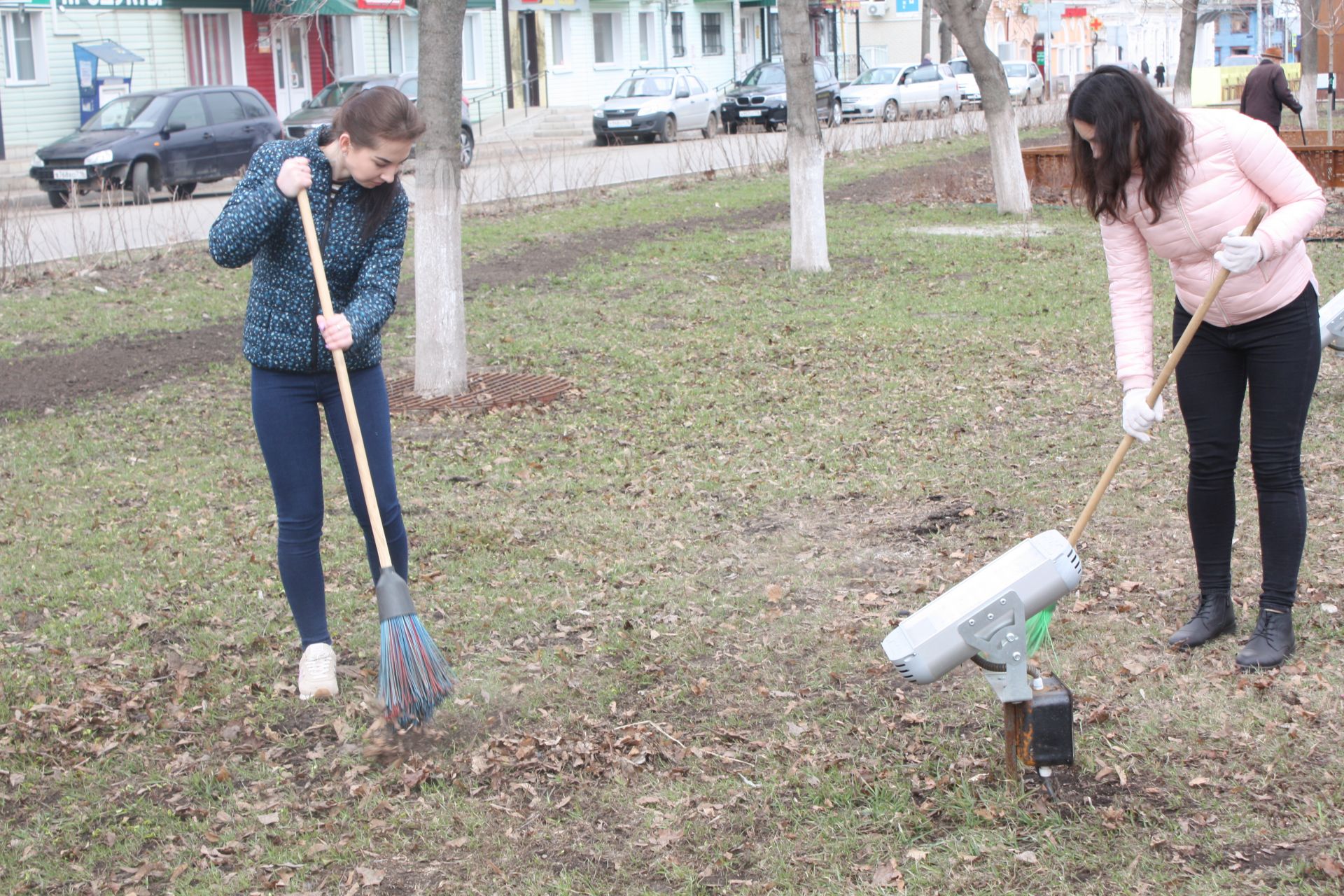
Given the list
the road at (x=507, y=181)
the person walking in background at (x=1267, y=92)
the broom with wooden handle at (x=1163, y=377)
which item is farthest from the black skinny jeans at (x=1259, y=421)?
the person walking in background at (x=1267, y=92)

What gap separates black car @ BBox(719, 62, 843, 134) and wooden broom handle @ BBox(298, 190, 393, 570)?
2793cm

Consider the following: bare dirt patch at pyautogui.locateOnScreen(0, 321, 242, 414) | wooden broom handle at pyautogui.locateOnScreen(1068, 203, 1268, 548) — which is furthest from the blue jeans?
bare dirt patch at pyautogui.locateOnScreen(0, 321, 242, 414)

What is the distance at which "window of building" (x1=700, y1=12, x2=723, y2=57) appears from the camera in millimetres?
45031

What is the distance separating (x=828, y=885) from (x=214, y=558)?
3229 mm

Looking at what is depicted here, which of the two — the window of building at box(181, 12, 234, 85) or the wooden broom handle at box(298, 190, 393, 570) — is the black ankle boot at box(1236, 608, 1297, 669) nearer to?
the wooden broom handle at box(298, 190, 393, 570)

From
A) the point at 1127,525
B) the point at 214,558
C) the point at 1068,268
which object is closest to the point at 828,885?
the point at 1127,525

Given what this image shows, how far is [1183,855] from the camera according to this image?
2967mm

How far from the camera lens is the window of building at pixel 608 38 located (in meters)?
40.4

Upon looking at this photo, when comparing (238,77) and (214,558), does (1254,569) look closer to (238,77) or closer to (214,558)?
(214,558)

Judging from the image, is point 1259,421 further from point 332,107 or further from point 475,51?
point 475,51

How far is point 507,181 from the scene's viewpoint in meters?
17.3

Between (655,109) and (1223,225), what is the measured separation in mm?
26733

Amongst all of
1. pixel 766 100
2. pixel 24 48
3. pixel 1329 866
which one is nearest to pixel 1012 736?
pixel 1329 866

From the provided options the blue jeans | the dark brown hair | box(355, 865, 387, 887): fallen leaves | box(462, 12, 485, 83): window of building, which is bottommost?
box(355, 865, 387, 887): fallen leaves
